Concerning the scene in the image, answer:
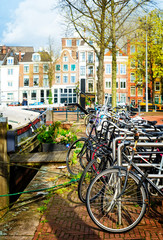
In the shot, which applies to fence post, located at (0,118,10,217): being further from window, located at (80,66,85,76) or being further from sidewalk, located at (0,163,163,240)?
window, located at (80,66,85,76)

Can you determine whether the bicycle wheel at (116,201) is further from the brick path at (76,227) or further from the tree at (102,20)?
the tree at (102,20)

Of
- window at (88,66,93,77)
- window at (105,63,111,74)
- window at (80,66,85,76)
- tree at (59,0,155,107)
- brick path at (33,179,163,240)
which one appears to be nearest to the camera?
brick path at (33,179,163,240)

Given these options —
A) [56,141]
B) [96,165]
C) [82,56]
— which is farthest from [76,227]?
[82,56]

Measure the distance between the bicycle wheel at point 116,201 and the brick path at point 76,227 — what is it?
10cm

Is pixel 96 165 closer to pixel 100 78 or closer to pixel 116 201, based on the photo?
pixel 116 201

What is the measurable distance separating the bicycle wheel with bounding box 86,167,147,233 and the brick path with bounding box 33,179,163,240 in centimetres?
10

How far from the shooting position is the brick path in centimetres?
267

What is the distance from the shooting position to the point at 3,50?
55.6 m

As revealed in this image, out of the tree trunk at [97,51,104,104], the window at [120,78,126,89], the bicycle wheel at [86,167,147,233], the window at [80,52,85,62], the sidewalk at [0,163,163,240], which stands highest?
the window at [80,52,85,62]

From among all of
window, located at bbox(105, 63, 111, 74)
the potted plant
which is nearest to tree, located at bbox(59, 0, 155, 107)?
the potted plant

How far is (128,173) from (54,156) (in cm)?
368

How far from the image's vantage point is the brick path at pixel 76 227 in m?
2.67

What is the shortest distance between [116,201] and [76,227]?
530 mm

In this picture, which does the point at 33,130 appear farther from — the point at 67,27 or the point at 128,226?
the point at 128,226
